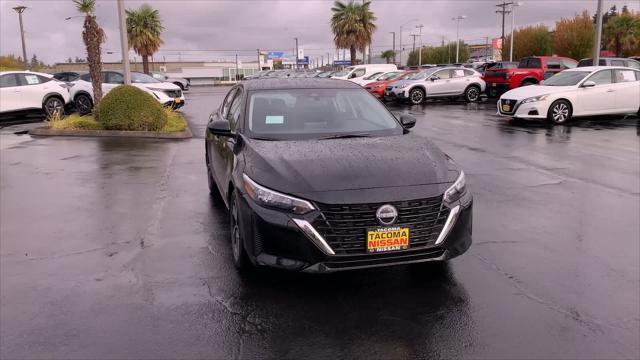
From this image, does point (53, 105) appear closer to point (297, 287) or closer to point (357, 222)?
point (297, 287)

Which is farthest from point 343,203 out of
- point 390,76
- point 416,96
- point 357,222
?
point 390,76

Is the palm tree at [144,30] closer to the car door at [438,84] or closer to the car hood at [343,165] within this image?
the car door at [438,84]

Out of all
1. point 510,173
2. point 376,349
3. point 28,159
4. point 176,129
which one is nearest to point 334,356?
point 376,349

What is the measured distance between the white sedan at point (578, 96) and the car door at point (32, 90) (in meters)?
14.9

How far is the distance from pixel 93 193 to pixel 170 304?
14.0 ft

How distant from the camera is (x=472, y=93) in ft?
86.2

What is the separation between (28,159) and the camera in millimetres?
10617

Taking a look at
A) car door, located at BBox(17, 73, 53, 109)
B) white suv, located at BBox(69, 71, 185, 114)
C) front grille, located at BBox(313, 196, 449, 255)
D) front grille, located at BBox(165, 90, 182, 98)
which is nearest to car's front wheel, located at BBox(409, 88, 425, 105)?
front grille, located at BBox(165, 90, 182, 98)

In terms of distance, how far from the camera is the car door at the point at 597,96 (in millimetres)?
15719

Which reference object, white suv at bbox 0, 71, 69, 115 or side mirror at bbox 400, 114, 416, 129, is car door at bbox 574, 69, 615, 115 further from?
white suv at bbox 0, 71, 69, 115

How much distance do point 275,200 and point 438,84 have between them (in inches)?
899

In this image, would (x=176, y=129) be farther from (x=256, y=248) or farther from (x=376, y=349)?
(x=376, y=349)

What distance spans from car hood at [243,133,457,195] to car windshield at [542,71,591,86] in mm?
13168

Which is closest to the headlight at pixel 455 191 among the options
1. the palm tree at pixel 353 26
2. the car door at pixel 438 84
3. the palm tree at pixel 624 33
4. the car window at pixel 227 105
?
the car window at pixel 227 105
